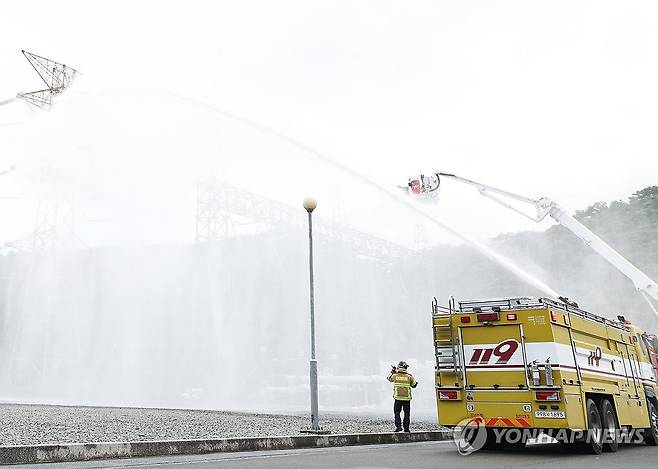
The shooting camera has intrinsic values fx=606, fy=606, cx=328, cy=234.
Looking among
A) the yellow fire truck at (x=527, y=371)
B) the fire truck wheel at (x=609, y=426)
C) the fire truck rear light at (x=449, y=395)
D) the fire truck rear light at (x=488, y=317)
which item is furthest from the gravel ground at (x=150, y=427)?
the fire truck wheel at (x=609, y=426)

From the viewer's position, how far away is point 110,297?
33.2 meters

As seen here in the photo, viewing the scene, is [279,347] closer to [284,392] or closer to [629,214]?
[284,392]

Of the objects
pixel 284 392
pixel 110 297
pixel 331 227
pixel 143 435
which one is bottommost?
pixel 143 435

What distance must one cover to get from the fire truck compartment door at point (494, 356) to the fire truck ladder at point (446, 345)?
19 cm

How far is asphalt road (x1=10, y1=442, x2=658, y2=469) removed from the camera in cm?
868

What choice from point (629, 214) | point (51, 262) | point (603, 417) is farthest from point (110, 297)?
point (629, 214)

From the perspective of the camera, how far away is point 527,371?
11.1m

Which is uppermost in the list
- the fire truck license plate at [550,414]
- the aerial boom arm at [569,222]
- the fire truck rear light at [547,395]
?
the aerial boom arm at [569,222]

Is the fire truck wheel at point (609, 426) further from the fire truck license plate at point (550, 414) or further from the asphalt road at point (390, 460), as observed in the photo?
the fire truck license plate at point (550, 414)

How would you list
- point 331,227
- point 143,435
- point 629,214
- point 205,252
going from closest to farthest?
point 143,435, point 205,252, point 331,227, point 629,214

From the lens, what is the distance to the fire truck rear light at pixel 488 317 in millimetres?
11703

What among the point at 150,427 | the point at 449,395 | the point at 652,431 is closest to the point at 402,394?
the point at 449,395

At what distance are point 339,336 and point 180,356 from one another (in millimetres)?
9078

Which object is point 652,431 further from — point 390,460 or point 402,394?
point 390,460
